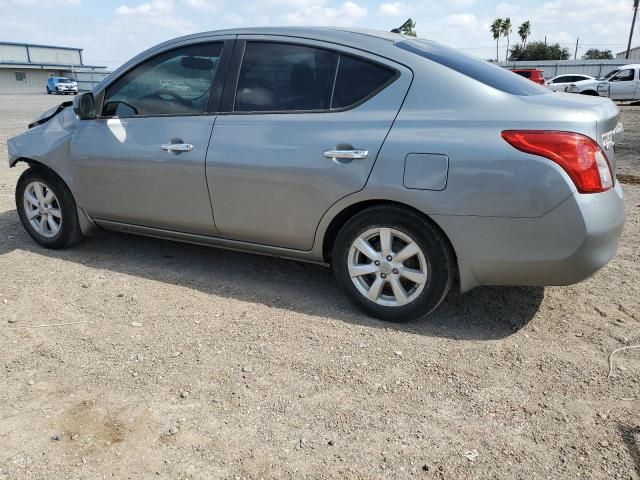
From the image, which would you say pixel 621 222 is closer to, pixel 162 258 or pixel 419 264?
pixel 419 264

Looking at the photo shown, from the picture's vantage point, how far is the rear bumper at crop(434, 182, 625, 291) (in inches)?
115

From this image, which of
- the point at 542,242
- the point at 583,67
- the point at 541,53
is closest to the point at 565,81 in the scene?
the point at 583,67

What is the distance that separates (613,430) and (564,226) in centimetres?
101

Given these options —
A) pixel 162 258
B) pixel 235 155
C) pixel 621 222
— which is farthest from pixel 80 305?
pixel 621 222

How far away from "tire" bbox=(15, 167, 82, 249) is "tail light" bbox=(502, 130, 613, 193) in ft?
11.7

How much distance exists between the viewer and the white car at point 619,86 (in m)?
24.2

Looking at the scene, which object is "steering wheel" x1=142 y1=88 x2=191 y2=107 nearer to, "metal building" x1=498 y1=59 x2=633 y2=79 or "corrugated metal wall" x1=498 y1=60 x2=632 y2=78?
"metal building" x1=498 y1=59 x2=633 y2=79

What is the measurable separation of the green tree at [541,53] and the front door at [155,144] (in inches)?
2489

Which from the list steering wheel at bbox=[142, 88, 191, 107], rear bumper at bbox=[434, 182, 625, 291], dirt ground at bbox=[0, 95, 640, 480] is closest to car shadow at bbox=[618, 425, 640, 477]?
dirt ground at bbox=[0, 95, 640, 480]

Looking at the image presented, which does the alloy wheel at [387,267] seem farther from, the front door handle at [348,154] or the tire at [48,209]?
the tire at [48,209]

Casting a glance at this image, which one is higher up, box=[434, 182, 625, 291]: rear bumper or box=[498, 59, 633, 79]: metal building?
box=[498, 59, 633, 79]: metal building

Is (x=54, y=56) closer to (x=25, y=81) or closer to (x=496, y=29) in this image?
(x=25, y=81)

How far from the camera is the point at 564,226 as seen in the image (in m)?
2.91

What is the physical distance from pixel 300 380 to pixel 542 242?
1.48 metres
